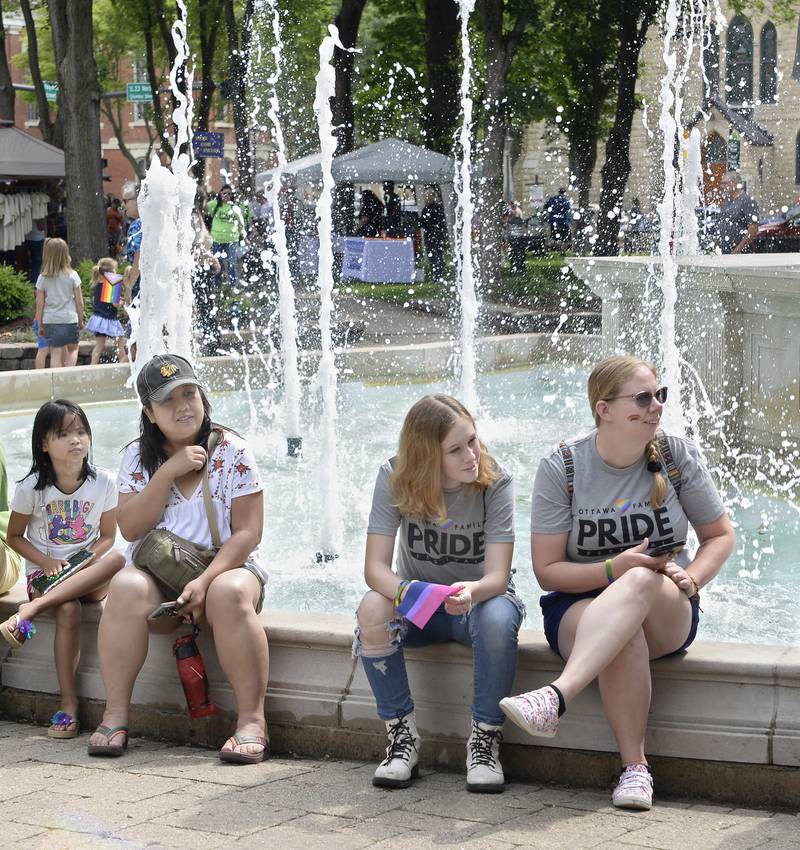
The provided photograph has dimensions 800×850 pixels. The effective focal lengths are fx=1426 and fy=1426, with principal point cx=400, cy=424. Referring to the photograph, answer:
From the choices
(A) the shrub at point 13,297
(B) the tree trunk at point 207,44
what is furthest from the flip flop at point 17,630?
(B) the tree trunk at point 207,44

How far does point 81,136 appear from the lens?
21.6 metres

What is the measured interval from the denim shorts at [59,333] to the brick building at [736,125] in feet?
Answer: 126

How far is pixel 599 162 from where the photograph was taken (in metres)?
53.7

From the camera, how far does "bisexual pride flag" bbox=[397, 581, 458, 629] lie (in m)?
3.95

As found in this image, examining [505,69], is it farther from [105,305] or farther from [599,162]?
[599,162]

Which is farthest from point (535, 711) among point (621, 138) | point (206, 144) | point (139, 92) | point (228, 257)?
point (206, 144)

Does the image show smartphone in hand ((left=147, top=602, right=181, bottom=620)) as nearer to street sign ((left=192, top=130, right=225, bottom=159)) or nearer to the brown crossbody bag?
the brown crossbody bag

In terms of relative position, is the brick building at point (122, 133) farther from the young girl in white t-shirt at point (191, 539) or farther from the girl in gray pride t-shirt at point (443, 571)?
the girl in gray pride t-shirt at point (443, 571)

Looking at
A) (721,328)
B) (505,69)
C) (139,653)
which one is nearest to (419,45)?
(505,69)

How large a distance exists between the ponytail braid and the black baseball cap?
1.48 m

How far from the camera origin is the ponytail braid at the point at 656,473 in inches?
160

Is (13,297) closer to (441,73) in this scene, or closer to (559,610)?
(441,73)

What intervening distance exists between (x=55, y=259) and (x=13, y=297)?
5660mm

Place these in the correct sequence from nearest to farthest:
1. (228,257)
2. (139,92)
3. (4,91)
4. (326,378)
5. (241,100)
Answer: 1. (326,378)
2. (228,257)
3. (139,92)
4. (241,100)
5. (4,91)
